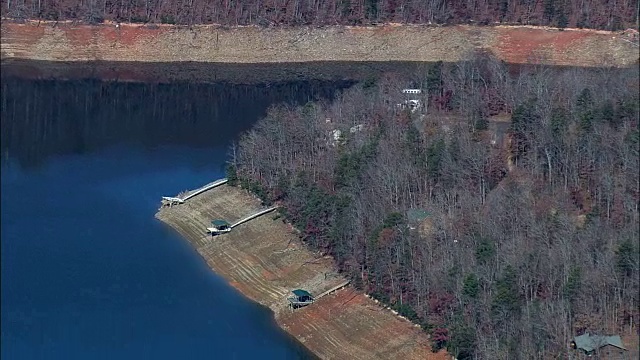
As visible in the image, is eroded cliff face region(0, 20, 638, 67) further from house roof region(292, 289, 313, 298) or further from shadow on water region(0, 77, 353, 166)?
house roof region(292, 289, 313, 298)

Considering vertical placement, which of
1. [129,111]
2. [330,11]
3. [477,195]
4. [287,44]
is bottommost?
[129,111]

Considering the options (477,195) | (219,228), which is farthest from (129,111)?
(477,195)

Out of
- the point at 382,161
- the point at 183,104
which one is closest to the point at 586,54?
the point at 183,104

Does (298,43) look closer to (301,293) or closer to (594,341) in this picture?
(301,293)

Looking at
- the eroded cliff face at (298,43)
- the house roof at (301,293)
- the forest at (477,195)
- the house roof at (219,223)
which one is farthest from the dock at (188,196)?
the eroded cliff face at (298,43)

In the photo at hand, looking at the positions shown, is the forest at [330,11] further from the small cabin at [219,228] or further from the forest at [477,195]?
the small cabin at [219,228]

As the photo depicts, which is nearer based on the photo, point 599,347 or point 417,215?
point 599,347
